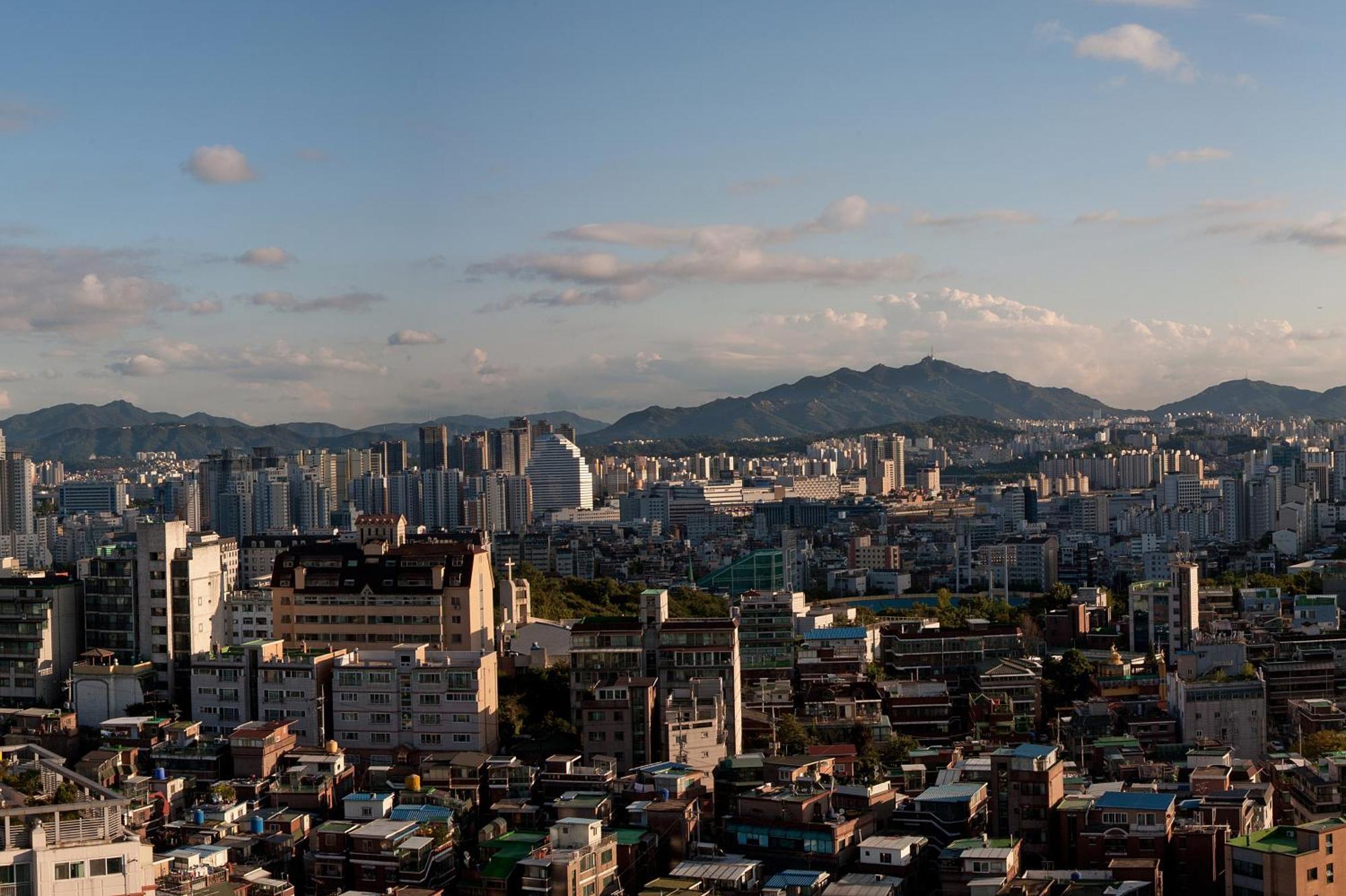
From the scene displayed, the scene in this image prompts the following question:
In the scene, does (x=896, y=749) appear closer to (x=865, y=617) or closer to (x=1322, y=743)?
(x=1322, y=743)

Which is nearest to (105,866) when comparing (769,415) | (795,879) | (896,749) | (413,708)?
(795,879)

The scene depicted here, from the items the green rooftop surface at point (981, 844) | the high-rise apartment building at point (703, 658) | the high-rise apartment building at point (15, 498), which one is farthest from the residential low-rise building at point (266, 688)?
the high-rise apartment building at point (15, 498)

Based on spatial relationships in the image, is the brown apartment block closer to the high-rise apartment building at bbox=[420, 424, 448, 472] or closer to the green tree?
the green tree

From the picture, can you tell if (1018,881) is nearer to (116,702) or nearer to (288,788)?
(288,788)

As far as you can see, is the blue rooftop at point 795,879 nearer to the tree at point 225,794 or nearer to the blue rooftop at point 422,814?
the blue rooftop at point 422,814

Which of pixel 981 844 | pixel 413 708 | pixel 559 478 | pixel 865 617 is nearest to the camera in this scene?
pixel 981 844

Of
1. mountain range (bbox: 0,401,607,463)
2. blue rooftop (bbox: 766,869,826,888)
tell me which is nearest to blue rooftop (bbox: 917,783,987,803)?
blue rooftop (bbox: 766,869,826,888)

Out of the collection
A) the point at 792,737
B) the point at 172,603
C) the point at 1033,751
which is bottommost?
the point at 792,737
